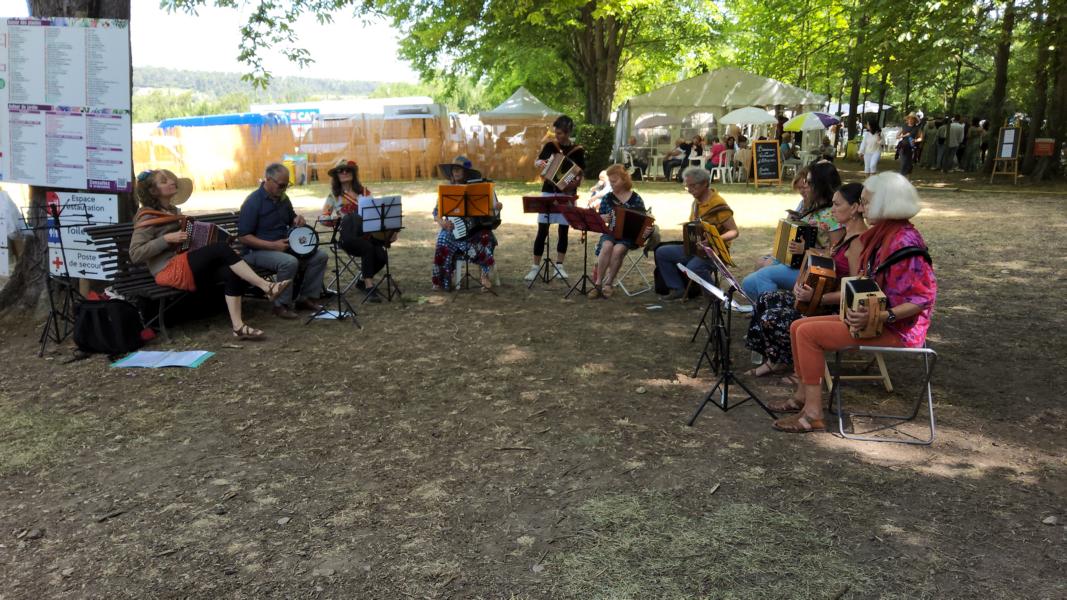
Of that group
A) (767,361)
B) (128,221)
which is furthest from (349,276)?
(767,361)

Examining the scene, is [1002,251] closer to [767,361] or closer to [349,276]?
[767,361]

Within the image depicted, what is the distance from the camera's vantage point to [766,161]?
1928 centimetres

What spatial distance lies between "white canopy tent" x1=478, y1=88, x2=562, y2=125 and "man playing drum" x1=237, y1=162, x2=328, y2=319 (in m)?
16.1

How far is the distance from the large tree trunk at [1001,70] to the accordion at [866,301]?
1847cm

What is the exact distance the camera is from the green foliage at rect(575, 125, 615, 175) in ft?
72.1

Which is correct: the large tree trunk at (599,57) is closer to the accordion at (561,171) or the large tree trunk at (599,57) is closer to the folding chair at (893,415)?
the accordion at (561,171)

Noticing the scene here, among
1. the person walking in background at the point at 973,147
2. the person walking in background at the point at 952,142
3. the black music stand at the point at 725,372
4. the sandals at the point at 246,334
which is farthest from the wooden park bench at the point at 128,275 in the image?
the person walking in background at the point at 952,142

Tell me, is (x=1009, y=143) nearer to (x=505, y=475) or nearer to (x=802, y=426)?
(x=802, y=426)

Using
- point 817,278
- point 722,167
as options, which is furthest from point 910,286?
point 722,167

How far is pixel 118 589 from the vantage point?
295 centimetres

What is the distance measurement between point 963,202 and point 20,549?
1678cm

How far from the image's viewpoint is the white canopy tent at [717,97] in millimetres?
23141

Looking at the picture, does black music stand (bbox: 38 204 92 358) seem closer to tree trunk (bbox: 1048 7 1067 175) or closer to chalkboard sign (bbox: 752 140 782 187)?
chalkboard sign (bbox: 752 140 782 187)

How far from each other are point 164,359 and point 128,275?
3.12 feet
